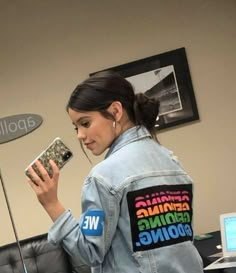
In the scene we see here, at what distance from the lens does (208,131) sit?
117 inches

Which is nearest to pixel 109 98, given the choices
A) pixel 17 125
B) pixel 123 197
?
pixel 123 197

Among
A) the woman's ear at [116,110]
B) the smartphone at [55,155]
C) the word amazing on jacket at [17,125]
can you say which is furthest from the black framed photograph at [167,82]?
the woman's ear at [116,110]

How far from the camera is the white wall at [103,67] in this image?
9.66 feet

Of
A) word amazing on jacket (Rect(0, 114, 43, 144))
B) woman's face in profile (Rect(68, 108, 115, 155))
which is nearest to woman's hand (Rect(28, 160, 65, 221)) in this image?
woman's face in profile (Rect(68, 108, 115, 155))

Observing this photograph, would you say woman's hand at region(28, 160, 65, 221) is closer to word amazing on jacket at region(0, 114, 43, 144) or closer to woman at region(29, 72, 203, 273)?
woman at region(29, 72, 203, 273)

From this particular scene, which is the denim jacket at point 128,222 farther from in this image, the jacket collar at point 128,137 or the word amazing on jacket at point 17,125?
the word amazing on jacket at point 17,125

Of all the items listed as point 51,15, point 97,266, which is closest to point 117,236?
point 97,266

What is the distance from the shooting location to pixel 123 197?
1112mm

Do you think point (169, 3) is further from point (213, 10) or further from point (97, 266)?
point (97, 266)

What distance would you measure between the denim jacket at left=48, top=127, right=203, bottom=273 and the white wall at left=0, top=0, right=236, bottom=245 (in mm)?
1805

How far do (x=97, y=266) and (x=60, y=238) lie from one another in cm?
12

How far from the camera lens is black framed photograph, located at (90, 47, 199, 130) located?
2.92 m

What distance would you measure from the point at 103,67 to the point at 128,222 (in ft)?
6.47

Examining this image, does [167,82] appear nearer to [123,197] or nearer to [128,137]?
[128,137]
